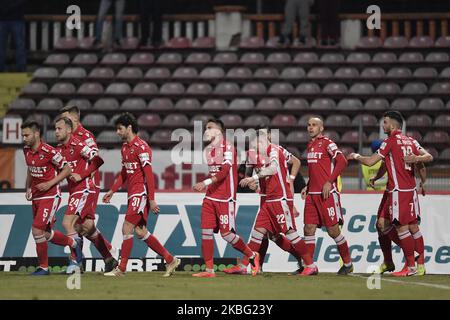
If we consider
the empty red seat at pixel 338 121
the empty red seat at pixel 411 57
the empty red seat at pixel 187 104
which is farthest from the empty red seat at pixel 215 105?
the empty red seat at pixel 411 57

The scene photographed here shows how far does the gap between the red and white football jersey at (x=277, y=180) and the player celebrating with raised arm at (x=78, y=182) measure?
93.6 inches

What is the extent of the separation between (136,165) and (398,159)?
12.2 ft

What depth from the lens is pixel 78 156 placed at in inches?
585

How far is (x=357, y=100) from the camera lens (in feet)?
81.9

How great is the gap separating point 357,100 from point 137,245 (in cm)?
928

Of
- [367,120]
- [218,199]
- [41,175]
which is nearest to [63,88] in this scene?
[367,120]

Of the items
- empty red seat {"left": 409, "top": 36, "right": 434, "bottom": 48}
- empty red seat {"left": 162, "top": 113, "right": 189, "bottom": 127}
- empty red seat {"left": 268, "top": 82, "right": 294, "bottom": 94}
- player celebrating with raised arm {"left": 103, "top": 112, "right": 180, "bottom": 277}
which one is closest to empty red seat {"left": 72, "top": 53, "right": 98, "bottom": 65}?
empty red seat {"left": 162, "top": 113, "right": 189, "bottom": 127}

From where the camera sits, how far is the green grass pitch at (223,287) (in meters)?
11.2

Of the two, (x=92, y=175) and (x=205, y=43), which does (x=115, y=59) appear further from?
(x=92, y=175)

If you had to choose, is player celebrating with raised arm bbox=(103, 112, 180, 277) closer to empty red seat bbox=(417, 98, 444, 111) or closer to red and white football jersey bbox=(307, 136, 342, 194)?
red and white football jersey bbox=(307, 136, 342, 194)

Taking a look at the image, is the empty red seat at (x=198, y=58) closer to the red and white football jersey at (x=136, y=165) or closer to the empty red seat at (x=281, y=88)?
the empty red seat at (x=281, y=88)

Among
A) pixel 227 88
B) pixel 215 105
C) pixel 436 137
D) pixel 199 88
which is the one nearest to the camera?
pixel 436 137
